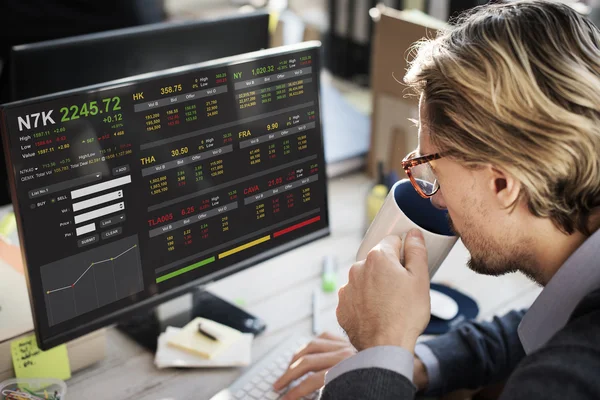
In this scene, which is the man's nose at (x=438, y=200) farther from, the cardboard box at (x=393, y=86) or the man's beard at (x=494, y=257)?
the cardboard box at (x=393, y=86)

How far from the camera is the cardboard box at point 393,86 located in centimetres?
180

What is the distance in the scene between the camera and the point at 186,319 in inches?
55.6

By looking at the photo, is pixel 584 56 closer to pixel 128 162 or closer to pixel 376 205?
pixel 128 162

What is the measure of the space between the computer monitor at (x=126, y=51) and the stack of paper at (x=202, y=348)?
0.52m

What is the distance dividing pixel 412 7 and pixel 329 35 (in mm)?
655

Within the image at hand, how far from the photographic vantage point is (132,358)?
1.31 m

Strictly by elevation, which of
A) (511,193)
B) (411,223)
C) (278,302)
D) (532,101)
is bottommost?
(278,302)

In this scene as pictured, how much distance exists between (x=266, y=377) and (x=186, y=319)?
0.78ft

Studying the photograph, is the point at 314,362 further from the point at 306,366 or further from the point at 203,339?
the point at 203,339

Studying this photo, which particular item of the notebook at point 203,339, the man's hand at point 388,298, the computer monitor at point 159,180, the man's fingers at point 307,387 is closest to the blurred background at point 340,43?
the computer monitor at point 159,180

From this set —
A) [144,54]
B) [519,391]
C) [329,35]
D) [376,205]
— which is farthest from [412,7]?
[519,391]

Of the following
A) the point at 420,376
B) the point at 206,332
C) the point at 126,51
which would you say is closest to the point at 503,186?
the point at 420,376

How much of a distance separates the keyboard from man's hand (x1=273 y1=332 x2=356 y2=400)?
17 millimetres

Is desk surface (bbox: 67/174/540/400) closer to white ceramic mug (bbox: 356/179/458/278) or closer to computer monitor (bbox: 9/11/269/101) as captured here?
white ceramic mug (bbox: 356/179/458/278)
